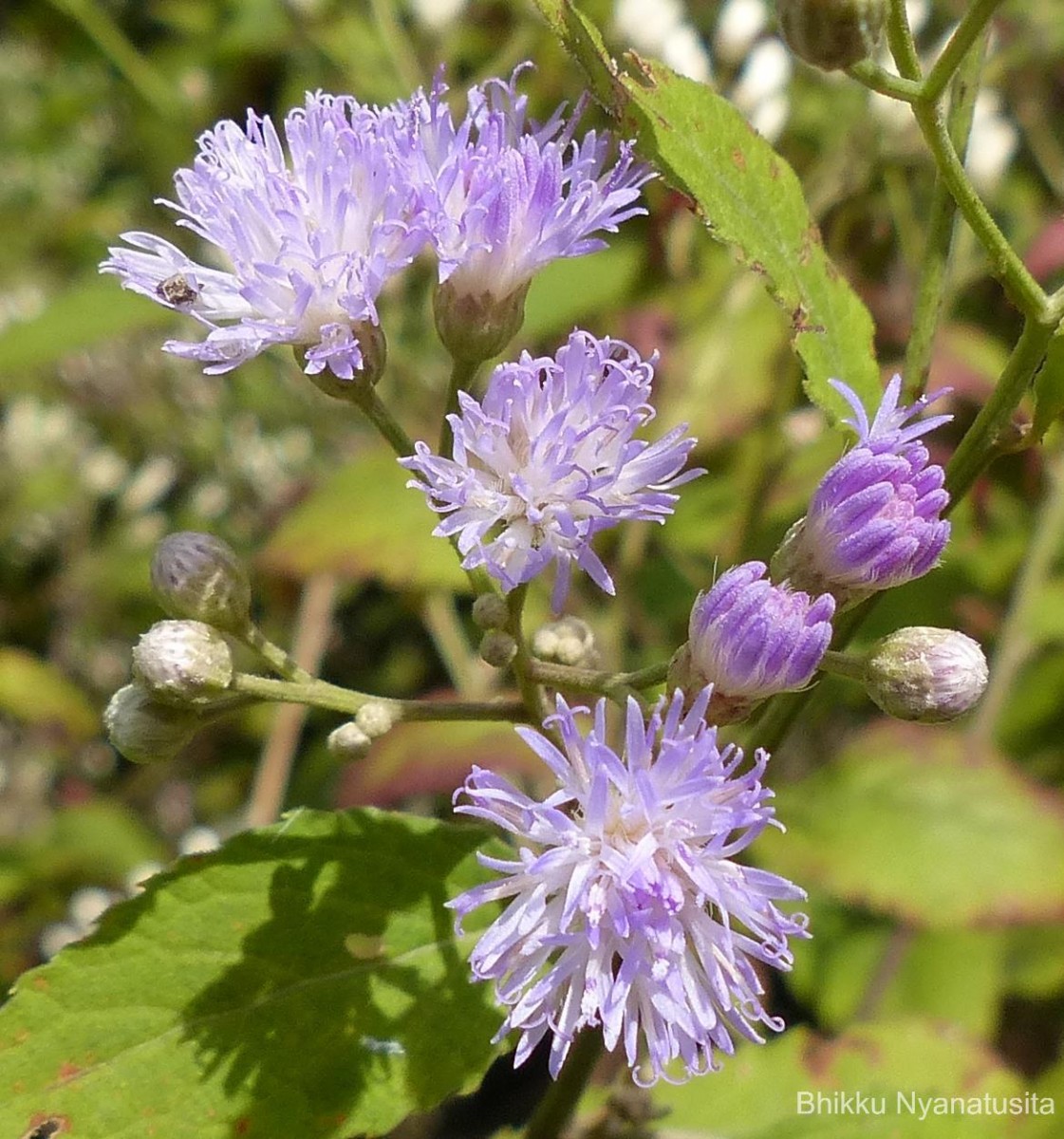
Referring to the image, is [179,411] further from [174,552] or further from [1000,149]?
[174,552]

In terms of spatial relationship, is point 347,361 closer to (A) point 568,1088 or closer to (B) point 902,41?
(B) point 902,41

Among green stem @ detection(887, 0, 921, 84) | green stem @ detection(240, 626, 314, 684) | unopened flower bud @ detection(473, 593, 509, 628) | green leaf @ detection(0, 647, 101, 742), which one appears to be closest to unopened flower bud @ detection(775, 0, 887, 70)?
Answer: green stem @ detection(887, 0, 921, 84)

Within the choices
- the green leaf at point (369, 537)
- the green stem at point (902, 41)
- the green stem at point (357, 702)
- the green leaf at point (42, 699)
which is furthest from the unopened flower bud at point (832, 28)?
the green leaf at point (42, 699)

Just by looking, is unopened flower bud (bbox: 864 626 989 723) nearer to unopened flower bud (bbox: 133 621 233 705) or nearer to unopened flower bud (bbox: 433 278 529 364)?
unopened flower bud (bbox: 433 278 529 364)

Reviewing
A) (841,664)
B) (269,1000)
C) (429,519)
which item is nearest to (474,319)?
(841,664)

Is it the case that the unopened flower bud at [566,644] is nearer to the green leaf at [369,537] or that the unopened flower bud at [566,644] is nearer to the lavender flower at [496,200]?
the lavender flower at [496,200]

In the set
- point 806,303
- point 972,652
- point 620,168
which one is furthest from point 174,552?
point 972,652
